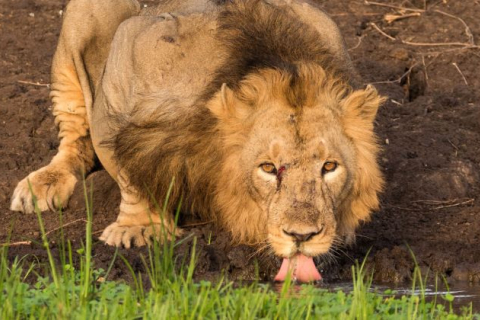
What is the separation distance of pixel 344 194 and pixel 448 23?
15.0 ft

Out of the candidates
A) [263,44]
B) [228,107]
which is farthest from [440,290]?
[263,44]

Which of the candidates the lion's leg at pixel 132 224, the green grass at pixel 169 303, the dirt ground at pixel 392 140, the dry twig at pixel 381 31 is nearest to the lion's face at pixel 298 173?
the dirt ground at pixel 392 140

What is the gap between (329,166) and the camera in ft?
17.7

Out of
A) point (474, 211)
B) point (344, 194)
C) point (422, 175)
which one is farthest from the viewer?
point (422, 175)

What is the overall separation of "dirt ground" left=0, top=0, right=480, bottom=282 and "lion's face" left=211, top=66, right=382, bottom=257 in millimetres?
277

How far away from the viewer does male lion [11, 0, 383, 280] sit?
536cm

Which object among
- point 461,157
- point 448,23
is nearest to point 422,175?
point 461,157

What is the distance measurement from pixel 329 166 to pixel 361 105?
387 mm

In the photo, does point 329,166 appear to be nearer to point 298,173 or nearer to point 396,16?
point 298,173

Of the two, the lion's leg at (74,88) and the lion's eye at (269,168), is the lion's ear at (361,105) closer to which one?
the lion's eye at (269,168)

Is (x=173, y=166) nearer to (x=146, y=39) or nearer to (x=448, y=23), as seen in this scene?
(x=146, y=39)

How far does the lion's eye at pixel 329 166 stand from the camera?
17.7ft

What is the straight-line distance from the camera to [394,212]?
7027 millimetres

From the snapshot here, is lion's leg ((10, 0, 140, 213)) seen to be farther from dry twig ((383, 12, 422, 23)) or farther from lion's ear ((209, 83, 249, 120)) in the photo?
dry twig ((383, 12, 422, 23))
